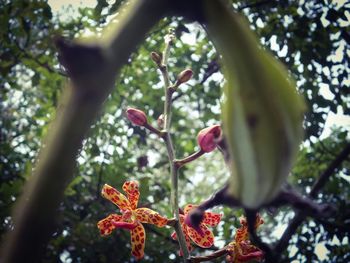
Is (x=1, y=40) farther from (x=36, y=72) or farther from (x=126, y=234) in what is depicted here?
(x=126, y=234)

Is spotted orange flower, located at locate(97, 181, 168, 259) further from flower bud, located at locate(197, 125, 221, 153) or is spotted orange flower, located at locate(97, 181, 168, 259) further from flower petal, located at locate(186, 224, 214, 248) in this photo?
flower bud, located at locate(197, 125, 221, 153)

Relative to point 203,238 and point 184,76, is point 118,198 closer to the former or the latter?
point 203,238

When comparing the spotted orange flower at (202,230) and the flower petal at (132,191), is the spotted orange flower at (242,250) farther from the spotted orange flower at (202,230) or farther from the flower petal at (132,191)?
the flower petal at (132,191)

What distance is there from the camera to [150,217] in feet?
3.44

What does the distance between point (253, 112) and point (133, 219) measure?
0.89 metres

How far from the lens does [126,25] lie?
0.91 ft

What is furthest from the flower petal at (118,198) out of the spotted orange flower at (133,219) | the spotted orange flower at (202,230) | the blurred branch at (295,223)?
the blurred branch at (295,223)

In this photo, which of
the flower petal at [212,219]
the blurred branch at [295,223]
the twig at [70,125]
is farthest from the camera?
the flower petal at [212,219]

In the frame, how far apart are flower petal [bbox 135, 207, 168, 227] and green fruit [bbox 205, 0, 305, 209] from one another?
0.63m

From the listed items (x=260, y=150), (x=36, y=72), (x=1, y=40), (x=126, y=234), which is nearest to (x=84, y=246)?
(x=126, y=234)

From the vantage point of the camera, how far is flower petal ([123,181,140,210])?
1224 millimetres

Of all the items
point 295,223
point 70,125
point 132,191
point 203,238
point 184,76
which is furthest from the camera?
point 132,191

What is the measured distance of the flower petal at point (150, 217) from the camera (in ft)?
3.21

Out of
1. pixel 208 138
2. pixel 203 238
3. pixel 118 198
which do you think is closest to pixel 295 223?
pixel 208 138
